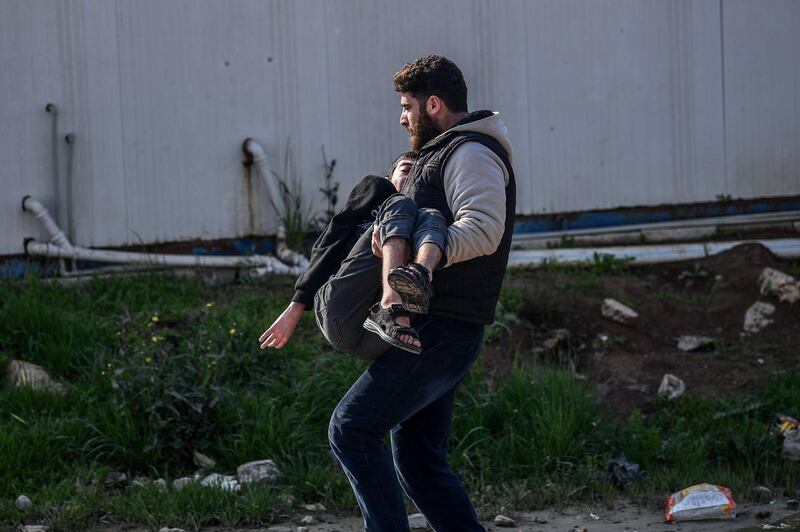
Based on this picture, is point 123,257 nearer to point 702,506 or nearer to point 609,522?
point 609,522

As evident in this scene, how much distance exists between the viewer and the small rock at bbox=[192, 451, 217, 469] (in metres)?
5.77

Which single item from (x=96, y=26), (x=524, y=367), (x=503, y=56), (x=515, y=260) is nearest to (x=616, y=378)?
(x=524, y=367)

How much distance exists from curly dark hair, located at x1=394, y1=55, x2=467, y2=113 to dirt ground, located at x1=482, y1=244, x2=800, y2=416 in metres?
2.81

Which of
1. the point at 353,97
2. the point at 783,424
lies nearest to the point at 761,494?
the point at 783,424

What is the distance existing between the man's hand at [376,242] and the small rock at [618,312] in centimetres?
395

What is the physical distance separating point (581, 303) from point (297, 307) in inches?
150

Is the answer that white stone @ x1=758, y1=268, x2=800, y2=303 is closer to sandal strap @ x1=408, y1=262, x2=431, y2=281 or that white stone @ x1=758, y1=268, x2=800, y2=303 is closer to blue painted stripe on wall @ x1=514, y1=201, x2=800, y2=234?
blue painted stripe on wall @ x1=514, y1=201, x2=800, y2=234

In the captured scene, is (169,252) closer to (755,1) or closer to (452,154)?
(452,154)

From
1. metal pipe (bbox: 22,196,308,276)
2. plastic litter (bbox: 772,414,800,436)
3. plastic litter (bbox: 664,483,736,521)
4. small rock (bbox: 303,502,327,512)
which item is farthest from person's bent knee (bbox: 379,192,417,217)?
metal pipe (bbox: 22,196,308,276)

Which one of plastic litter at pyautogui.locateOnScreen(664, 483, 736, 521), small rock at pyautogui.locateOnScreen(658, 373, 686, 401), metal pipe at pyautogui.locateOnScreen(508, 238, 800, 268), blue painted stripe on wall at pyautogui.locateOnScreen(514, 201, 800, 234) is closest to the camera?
plastic litter at pyautogui.locateOnScreen(664, 483, 736, 521)

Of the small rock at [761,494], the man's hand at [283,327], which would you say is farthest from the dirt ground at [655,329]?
the man's hand at [283,327]

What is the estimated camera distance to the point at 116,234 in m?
7.68

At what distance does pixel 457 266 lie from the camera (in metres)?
3.82

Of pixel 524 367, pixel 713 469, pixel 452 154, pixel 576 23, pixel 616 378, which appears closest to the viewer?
pixel 452 154
